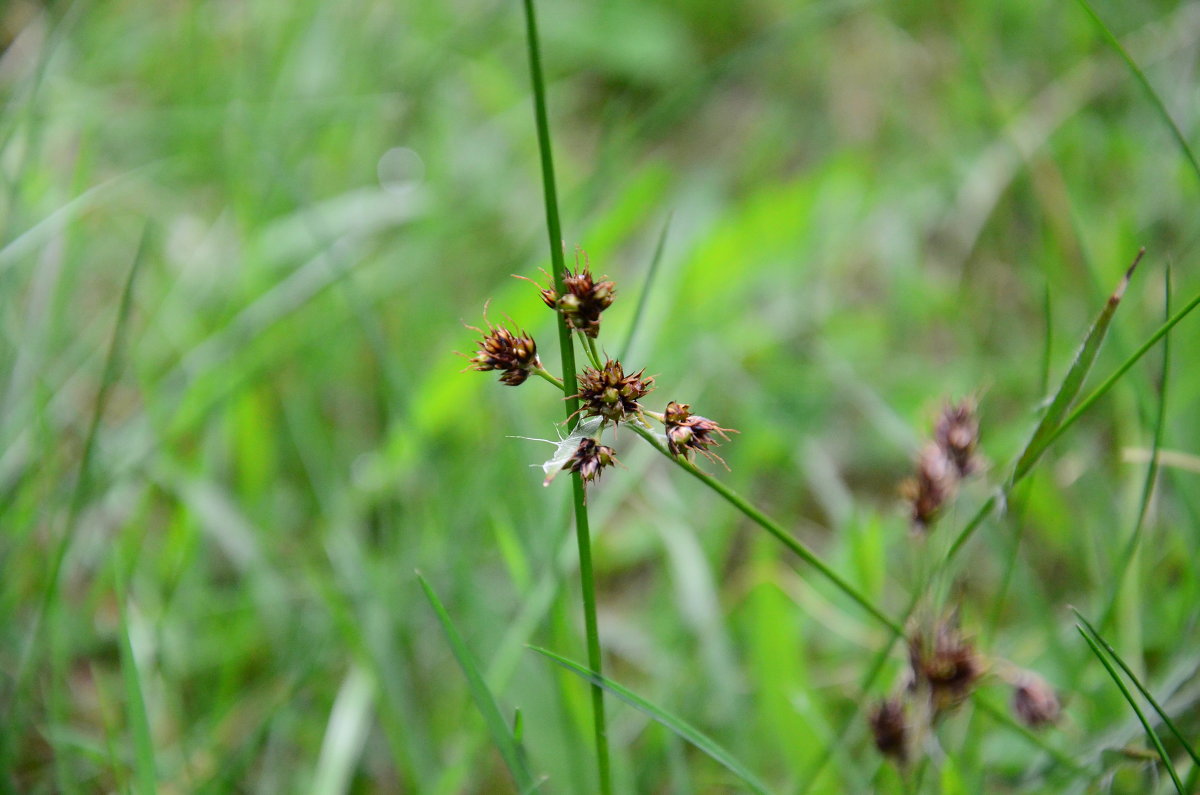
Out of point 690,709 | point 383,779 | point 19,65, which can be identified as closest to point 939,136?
point 690,709

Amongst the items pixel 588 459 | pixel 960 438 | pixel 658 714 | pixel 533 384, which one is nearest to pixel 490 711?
pixel 658 714

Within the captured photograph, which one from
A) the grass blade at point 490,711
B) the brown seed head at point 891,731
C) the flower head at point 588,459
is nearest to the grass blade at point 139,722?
the grass blade at point 490,711

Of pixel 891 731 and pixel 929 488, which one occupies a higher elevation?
pixel 929 488

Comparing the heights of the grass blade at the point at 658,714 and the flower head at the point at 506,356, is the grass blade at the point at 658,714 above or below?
below

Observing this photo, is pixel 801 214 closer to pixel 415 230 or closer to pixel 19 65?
pixel 415 230

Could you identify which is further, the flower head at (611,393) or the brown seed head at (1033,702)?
the brown seed head at (1033,702)

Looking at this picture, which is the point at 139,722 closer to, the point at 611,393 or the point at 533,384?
the point at 611,393

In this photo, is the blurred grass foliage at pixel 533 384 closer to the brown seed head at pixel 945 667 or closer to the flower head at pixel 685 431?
the brown seed head at pixel 945 667
